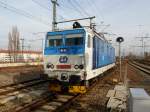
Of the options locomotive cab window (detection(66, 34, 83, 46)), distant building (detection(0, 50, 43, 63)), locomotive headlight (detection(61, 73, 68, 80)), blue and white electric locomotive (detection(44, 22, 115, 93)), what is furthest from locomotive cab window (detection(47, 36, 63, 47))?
distant building (detection(0, 50, 43, 63))

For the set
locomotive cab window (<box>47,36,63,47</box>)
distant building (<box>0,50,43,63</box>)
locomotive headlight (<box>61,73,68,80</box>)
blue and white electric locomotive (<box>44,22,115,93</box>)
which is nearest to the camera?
blue and white electric locomotive (<box>44,22,115,93</box>)

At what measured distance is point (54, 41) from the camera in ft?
41.6

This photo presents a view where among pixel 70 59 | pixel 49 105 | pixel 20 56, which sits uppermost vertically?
pixel 20 56

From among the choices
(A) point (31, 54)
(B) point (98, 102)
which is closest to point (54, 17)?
(B) point (98, 102)

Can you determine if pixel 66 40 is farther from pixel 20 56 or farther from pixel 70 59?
pixel 20 56

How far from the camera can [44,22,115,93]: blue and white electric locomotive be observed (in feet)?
37.4

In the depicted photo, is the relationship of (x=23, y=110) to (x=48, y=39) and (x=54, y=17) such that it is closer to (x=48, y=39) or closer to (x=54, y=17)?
(x=48, y=39)

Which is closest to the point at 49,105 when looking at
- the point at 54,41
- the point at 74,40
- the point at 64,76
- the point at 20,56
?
the point at 64,76

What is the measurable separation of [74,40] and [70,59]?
3.39 ft

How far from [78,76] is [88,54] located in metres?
1.27

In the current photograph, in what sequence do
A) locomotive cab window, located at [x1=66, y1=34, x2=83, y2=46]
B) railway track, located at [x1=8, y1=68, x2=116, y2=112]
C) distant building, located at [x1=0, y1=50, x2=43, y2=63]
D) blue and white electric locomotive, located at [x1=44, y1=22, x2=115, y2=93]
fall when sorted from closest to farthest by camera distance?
railway track, located at [x1=8, y1=68, x2=116, y2=112] → blue and white electric locomotive, located at [x1=44, y1=22, x2=115, y2=93] → locomotive cab window, located at [x1=66, y1=34, x2=83, y2=46] → distant building, located at [x1=0, y1=50, x2=43, y2=63]

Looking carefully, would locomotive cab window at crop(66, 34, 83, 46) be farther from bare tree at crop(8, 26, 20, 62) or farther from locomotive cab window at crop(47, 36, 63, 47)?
bare tree at crop(8, 26, 20, 62)

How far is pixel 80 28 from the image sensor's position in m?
12.1

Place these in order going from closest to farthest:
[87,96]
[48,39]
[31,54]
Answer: [87,96] < [48,39] < [31,54]
